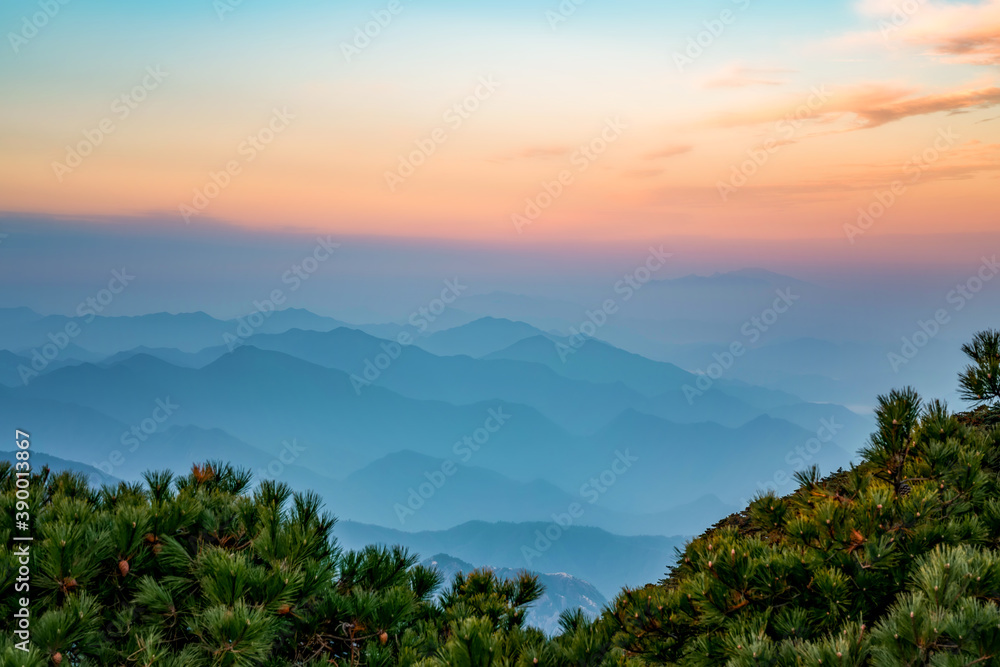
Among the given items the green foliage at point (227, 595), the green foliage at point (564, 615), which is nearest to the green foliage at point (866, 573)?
the green foliage at point (564, 615)

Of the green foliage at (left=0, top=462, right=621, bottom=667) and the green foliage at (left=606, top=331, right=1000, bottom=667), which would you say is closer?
the green foliage at (left=606, top=331, right=1000, bottom=667)

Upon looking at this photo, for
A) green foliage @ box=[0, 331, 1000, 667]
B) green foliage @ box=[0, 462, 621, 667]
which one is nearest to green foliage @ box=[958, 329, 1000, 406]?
green foliage @ box=[0, 331, 1000, 667]

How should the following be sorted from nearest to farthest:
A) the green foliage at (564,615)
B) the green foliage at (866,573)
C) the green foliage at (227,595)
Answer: the green foliage at (866,573)
the green foliage at (564,615)
the green foliage at (227,595)

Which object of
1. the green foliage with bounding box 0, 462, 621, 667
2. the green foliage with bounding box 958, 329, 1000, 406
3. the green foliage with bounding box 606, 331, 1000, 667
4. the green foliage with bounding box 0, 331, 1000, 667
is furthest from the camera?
the green foliage with bounding box 958, 329, 1000, 406

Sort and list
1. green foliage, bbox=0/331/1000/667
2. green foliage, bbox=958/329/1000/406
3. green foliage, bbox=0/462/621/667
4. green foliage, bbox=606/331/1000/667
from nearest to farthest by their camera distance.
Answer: green foliage, bbox=606/331/1000/667
green foliage, bbox=0/331/1000/667
green foliage, bbox=0/462/621/667
green foliage, bbox=958/329/1000/406

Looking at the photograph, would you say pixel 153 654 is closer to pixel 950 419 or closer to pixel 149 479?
pixel 149 479

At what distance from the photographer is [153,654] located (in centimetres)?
325

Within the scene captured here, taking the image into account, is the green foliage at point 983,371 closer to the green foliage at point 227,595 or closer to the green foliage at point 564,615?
the green foliage at point 564,615

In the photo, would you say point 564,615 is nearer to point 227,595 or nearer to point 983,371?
point 227,595

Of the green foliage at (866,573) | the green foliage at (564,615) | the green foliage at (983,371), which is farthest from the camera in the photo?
the green foliage at (983,371)

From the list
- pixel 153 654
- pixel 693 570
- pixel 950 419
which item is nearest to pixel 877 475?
pixel 950 419

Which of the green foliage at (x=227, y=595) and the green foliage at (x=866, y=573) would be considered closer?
the green foliage at (x=866, y=573)

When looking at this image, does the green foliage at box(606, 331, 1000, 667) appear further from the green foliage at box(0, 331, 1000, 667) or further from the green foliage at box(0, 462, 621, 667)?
the green foliage at box(0, 462, 621, 667)

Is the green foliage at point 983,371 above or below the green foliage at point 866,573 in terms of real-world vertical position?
above
